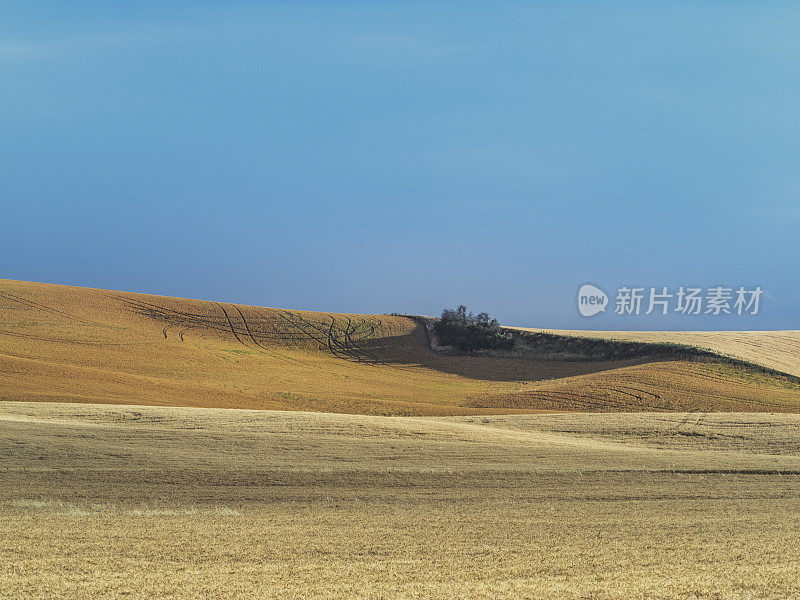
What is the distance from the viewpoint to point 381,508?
11.6m

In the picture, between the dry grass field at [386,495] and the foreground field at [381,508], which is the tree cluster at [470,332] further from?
the foreground field at [381,508]

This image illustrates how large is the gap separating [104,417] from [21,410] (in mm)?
3344

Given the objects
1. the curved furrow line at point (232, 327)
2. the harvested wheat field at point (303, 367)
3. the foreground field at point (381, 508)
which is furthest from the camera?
the curved furrow line at point (232, 327)

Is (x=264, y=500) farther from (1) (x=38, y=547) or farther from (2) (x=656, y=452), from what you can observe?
(2) (x=656, y=452)

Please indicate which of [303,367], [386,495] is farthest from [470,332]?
[386,495]

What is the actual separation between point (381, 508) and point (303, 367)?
126 feet

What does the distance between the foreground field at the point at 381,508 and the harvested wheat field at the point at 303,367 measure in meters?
11.3

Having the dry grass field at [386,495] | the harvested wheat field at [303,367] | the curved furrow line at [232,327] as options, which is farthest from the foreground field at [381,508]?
the curved furrow line at [232,327]

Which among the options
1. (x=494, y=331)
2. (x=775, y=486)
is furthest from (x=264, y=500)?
(x=494, y=331)

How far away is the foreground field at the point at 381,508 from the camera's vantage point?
6859mm

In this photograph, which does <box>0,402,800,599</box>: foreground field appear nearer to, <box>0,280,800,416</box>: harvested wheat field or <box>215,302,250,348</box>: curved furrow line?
<box>0,280,800,416</box>: harvested wheat field

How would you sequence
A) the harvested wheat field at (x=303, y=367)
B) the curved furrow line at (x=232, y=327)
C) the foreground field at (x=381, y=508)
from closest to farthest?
the foreground field at (x=381, y=508) → the harvested wheat field at (x=303, y=367) → the curved furrow line at (x=232, y=327)

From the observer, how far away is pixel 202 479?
13906 millimetres

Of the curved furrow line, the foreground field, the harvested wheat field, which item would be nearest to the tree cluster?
the harvested wheat field
